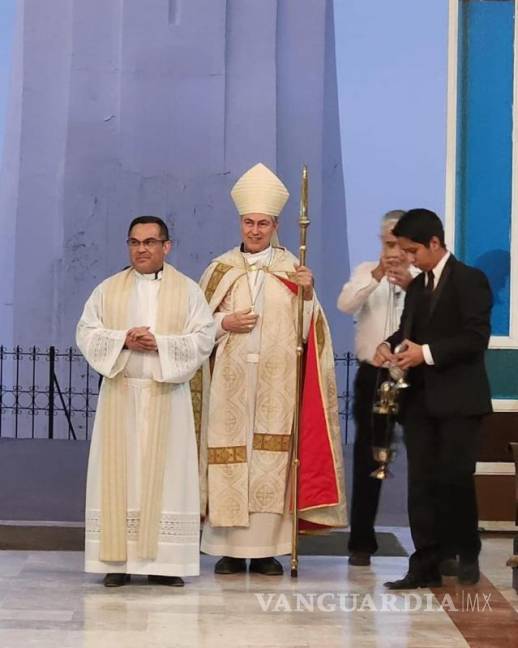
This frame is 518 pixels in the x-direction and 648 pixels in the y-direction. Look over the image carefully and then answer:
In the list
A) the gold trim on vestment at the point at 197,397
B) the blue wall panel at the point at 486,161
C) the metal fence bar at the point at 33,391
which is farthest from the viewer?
the metal fence bar at the point at 33,391

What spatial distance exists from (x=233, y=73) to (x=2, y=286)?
2489mm

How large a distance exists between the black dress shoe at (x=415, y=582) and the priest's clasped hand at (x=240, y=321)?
1116mm

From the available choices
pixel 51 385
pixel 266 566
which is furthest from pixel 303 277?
pixel 51 385

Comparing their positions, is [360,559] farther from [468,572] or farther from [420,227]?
[420,227]

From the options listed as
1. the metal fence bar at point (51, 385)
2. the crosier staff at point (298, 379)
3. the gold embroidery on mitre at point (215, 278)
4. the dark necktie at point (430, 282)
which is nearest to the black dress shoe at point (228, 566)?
the crosier staff at point (298, 379)

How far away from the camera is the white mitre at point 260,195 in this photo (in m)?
5.96

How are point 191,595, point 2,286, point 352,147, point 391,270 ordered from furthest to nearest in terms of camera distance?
point 2,286 < point 352,147 < point 391,270 < point 191,595

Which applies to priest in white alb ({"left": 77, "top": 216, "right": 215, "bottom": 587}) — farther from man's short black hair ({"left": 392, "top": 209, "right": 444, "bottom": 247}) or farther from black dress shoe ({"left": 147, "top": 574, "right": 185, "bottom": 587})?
man's short black hair ({"left": 392, "top": 209, "right": 444, "bottom": 247})

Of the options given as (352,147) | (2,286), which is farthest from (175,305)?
(2,286)

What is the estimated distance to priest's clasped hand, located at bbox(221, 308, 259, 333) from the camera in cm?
590

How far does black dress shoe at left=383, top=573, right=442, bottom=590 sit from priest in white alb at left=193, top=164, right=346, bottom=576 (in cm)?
49

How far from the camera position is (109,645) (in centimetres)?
460

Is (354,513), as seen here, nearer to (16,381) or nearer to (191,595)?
(191,595)

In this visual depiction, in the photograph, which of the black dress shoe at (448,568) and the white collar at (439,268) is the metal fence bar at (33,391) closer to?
the black dress shoe at (448,568)
